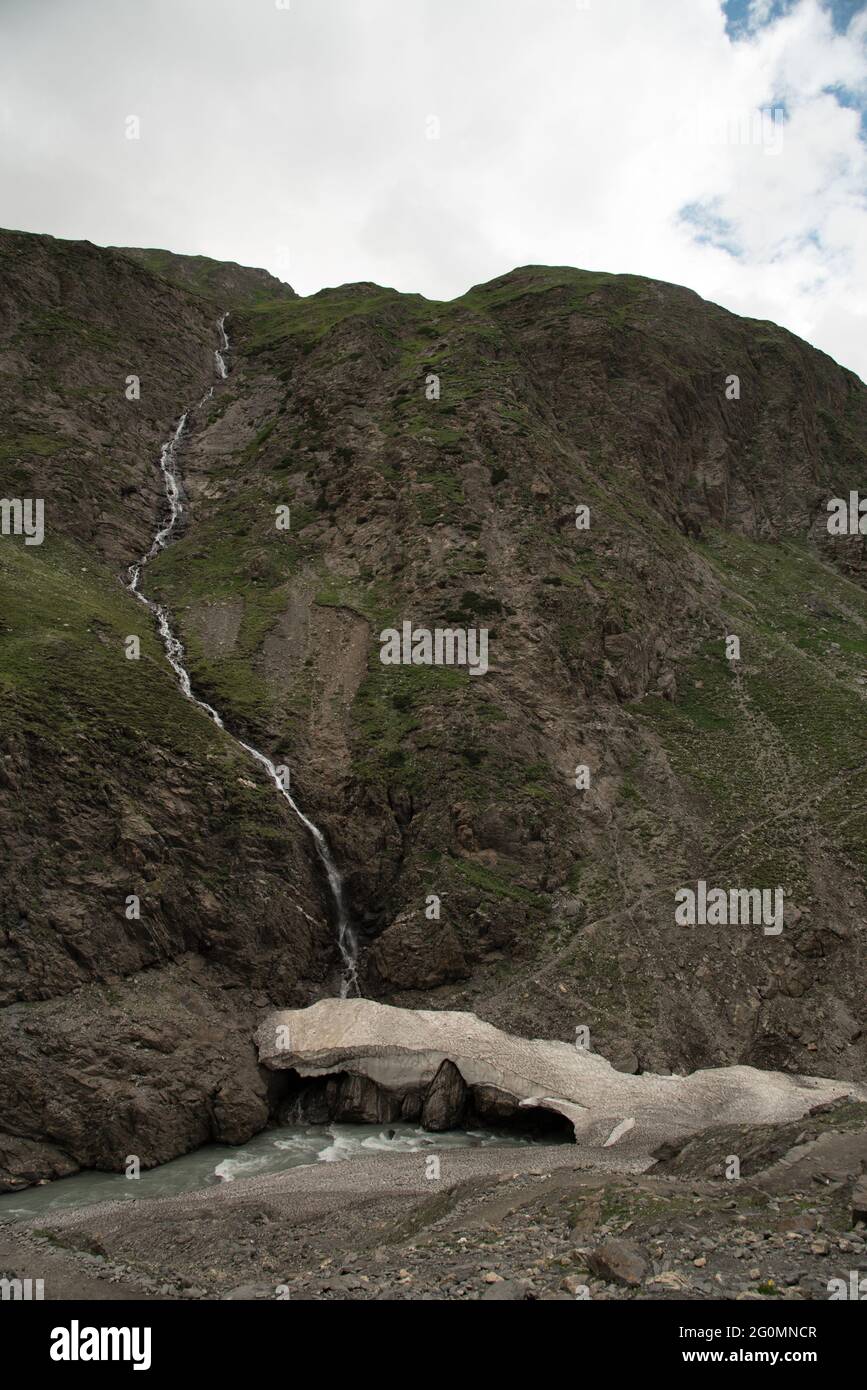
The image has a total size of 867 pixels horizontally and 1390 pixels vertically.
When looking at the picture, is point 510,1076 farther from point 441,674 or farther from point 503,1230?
point 441,674

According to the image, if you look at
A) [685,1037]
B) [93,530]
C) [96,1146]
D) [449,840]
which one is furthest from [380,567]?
[96,1146]

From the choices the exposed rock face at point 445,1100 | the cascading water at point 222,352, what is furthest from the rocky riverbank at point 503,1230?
the cascading water at point 222,352

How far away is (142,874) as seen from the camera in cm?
3256

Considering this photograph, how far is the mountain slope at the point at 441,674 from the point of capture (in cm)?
3284

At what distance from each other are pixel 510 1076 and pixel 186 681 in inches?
1090

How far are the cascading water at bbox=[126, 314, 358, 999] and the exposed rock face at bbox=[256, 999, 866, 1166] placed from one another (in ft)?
19.4

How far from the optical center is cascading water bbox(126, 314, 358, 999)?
37.0 metres

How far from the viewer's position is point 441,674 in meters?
48.9

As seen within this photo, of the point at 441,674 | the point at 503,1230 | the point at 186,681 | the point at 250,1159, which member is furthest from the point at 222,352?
the point at 503,1230

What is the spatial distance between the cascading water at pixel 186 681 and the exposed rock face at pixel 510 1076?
590cm

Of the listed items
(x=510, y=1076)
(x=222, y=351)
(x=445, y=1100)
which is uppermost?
(x=222, y=351)

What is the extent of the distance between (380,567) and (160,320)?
4409 cm

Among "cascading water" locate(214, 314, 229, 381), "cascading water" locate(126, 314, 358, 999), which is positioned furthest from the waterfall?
"cascading water" locate(126, 314, 358, 999)

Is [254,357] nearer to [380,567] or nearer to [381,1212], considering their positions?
[380,567]
